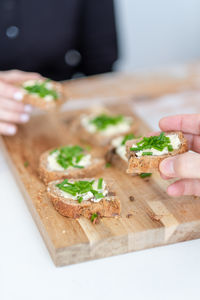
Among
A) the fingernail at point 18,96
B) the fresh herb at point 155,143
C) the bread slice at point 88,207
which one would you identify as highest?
the fingernail at point 18,96

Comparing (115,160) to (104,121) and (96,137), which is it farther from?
(104,121)

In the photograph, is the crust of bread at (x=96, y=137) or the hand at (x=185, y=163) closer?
the hand at (x=185, y=163)

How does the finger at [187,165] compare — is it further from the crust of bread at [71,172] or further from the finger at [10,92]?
the finger at [10,92]

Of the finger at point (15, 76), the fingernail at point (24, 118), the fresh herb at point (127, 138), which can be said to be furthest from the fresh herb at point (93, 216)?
the finger at point (15, 76)

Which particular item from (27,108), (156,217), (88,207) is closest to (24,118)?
(27,108)

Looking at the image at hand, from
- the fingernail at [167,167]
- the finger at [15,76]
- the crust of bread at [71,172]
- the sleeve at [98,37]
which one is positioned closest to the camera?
the fingernail at [167,167]

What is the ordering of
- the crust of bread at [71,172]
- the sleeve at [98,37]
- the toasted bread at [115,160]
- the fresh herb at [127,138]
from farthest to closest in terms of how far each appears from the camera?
the sleeve at [98,37] < the fresh herb at [127,138] < the toasted bread at [115,160] < the crust of bread at [71,172]
